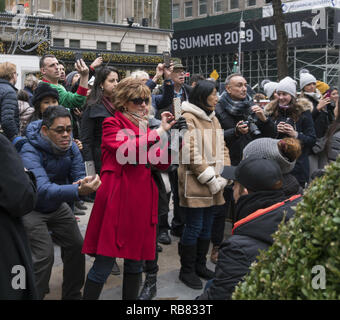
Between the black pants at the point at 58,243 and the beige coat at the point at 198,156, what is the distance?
4.09 feet

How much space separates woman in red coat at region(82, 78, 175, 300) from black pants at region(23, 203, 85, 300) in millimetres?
310

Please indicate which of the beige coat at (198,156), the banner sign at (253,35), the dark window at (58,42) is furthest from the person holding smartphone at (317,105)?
the banner sign at (253,35)

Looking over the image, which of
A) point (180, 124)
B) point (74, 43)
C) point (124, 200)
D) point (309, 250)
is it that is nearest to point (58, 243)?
point (124, 200)

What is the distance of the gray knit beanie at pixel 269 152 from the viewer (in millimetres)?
3178

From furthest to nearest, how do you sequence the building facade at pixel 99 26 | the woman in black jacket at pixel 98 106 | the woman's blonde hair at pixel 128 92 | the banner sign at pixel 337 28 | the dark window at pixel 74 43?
the dark window at pixel 74 43 → the banner sign at pixel 337 28 → the building facade at pixel 99 26 → the woman in black jacket at pixel 98 106 → the woman's blonde hair at pixel 128 92

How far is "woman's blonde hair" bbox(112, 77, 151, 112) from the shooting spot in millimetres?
3814

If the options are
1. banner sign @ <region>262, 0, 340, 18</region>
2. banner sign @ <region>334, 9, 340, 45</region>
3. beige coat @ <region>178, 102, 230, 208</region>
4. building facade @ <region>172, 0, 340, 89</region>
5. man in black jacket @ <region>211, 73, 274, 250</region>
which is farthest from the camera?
building facade @ <region>172, 0, 340, 89</region>

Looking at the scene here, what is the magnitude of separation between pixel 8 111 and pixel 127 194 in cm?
300

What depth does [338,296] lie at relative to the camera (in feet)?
4.57

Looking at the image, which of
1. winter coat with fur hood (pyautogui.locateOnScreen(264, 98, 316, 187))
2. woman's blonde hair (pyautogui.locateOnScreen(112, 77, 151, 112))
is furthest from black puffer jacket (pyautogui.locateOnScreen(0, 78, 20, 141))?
winter coat with fur hood (pyautogui.locateOnScreen(264, 98, 316, 187))

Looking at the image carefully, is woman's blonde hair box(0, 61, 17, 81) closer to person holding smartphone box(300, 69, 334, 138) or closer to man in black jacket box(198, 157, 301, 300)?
person holding smartphone box(300, 69, 334, 138)

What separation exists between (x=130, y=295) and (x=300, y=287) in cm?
261

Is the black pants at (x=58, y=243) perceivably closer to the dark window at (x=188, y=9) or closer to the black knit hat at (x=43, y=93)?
the black knit hat at (x=43, y=93)

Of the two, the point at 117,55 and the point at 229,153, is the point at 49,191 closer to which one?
the point at 229,153
